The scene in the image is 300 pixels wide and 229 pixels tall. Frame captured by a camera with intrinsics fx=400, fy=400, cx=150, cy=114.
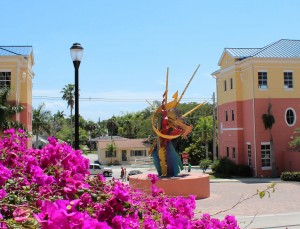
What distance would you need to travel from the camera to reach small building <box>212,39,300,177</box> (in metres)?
31.7

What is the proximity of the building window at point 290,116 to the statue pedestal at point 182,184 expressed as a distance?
50.7ft

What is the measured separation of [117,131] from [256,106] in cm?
5902

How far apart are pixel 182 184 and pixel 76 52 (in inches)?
399

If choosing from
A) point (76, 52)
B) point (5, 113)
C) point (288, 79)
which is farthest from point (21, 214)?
point (288, 79)

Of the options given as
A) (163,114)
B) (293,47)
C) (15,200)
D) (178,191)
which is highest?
(293,47)

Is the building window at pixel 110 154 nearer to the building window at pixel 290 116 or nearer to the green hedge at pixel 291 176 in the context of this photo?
the building window at pixel 290 116

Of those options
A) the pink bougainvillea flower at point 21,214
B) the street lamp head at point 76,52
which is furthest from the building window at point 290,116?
the pink bougainvillea flower at point 21,214

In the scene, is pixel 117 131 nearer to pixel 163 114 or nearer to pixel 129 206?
pixel 163 114

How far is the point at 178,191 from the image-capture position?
18500 mm

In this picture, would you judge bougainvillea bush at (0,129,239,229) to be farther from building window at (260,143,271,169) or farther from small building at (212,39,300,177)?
building window at (260,143,271,169)

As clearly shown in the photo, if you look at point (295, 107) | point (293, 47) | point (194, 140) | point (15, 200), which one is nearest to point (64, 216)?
point (15, 200)

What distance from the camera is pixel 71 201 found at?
270 centimetres

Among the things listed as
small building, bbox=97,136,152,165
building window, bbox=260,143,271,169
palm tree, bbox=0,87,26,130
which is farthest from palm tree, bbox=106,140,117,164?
palm tree, bbox=0,87,26,130

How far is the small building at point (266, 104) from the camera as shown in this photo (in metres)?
31.7
